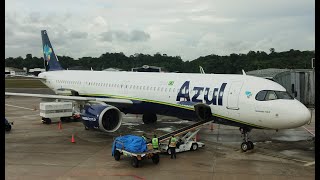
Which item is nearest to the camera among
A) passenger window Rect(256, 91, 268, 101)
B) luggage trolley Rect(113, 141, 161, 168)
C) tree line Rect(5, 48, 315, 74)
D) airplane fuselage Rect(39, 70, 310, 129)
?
luggage trolley Rect(113, 141, 161, 168)

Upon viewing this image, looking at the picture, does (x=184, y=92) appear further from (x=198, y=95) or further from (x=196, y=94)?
(x=198, y=95)

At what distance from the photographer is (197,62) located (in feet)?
355

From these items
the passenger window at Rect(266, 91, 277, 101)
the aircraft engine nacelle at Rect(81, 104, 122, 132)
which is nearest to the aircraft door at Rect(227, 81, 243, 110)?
the passenger window at Rect(266, 91, 277, 101)

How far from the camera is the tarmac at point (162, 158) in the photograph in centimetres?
1355

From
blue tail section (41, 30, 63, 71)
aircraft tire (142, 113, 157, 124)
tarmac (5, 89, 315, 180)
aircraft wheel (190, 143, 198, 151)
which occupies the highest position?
blue tail section (41, 30, 63, 71)

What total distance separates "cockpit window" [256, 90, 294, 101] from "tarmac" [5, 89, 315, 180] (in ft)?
→ 8.89

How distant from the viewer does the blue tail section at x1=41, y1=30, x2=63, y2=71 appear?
33.7 meters

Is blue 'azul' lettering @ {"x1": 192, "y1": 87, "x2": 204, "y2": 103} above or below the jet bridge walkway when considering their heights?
above

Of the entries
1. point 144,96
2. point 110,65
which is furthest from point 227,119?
point 110,65

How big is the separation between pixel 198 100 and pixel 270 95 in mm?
3811

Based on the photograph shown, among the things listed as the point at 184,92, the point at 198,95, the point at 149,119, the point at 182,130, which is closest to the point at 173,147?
the point at 182,130

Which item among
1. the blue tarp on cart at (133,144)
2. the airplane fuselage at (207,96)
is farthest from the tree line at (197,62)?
the blue tarp on cart at (133,144)

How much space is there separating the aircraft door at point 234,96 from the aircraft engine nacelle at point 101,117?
6.43 m

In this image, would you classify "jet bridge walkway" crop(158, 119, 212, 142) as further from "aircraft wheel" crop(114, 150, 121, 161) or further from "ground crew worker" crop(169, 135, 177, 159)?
"aircraft wheel" crop(114, 150, 121, 161)
